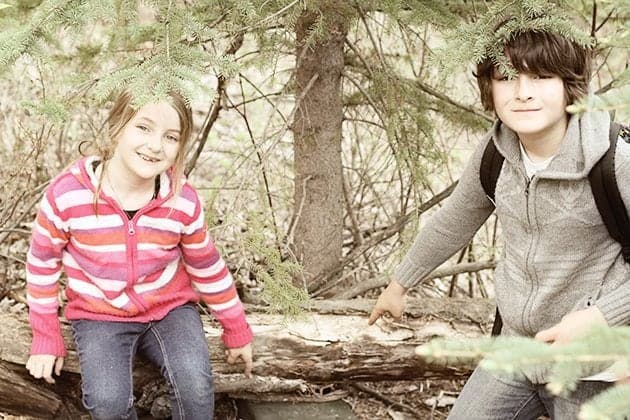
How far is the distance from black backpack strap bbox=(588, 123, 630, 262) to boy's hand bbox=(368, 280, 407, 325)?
96 centimetres

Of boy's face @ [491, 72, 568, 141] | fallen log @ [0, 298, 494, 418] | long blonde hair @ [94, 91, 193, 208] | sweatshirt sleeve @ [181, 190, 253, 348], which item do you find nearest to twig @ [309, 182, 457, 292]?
fallen log @ [0, 298, 494, 418]

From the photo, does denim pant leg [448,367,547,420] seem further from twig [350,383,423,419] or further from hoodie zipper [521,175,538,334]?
twig [350,383,423,419]

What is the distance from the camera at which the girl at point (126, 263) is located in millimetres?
2924

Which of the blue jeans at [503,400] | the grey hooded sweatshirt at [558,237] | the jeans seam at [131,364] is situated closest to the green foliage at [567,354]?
the grey hooded sweatshirt at [558,237]

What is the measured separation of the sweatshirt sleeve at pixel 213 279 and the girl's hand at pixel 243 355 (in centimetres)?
3

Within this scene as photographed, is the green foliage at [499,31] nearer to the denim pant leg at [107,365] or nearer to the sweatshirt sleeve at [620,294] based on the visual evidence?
the sweatshirt sleeve at [620,294]

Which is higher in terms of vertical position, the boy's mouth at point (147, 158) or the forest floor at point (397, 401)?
the boy's mouth at point (147, 158)

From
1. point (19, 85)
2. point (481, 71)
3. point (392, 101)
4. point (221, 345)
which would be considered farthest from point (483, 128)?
point (19, 85)

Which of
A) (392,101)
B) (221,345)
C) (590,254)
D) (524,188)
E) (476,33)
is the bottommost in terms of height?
(221,345)

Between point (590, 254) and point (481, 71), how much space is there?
0.71 metres

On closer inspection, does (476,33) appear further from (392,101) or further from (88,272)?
(88,272)

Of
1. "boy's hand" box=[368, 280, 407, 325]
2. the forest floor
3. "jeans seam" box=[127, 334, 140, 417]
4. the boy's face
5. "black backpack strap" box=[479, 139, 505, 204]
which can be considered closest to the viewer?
the boy's face

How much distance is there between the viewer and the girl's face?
9.48 feet

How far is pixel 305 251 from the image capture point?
4.22m
